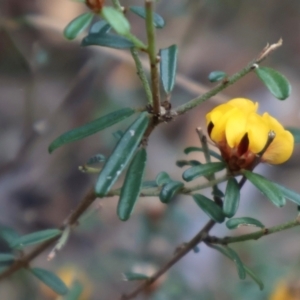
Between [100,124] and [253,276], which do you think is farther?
[253,276]

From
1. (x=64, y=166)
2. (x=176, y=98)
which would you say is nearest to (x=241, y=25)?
(x=176, y=98)

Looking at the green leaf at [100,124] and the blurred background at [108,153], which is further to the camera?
the blurred background at [108,153]

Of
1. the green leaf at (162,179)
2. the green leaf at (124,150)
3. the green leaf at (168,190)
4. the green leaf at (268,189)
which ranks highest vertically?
the green leaf at (124,150)

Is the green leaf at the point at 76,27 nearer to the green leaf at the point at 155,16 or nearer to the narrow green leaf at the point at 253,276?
the green leaf at the point at 155,16

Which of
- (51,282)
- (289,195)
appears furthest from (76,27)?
(51,282)

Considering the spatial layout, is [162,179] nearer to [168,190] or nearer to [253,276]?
[168,190]

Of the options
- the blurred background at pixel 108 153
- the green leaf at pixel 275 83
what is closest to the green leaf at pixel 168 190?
the green leaf at pixel 275 83

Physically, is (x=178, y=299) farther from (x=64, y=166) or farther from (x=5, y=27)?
(x=5, y=27)
